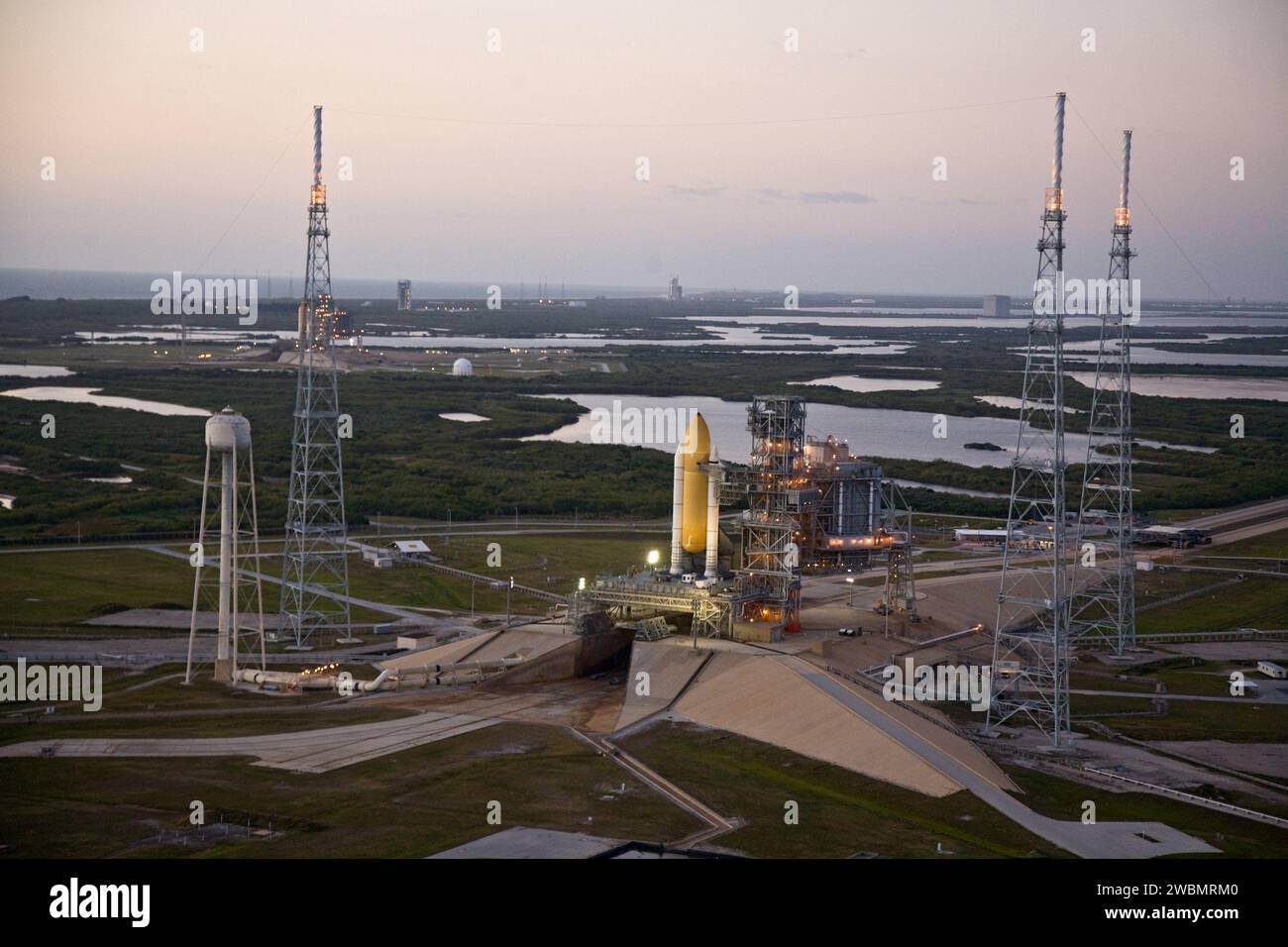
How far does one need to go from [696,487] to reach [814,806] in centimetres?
2401

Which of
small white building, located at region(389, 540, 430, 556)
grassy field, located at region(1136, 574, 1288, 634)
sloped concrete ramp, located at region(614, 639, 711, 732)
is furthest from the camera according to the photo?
small white building, located at region(389, 540, 430, 556)

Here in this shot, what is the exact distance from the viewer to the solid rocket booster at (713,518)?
59.4 m

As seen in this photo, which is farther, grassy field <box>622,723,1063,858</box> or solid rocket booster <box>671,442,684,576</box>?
solid rocket booster <box>671,442,684,576</box>

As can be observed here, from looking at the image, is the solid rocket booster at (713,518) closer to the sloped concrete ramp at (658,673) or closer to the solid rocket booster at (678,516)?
the solid rocket booster at (678,516)

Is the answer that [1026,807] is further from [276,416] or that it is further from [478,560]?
[276,416]

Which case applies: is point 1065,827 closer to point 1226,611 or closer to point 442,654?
point 442,654

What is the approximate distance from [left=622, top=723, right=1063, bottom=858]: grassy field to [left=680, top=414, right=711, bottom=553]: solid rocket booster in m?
16.0

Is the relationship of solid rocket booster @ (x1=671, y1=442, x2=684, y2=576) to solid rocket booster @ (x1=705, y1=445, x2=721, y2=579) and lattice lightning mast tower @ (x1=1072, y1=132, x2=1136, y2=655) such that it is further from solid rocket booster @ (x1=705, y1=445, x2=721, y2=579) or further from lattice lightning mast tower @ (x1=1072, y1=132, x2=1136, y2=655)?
lattice lightning mast tower @ (x1=1072, y1=132, x2=1136, y2=655)

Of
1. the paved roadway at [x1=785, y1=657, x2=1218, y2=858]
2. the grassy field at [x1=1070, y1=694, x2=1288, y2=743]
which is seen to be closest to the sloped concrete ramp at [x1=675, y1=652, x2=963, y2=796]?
the paved roadway at [x1=785, y1=657, x2=1218, y2=858]

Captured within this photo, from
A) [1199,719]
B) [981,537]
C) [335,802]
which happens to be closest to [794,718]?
[335,802]

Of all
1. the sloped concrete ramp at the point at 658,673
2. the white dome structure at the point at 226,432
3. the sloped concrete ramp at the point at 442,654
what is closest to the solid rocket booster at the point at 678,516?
the sloped concrete ramp at the point at 658,673

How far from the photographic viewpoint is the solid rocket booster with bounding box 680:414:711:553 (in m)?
61.2
